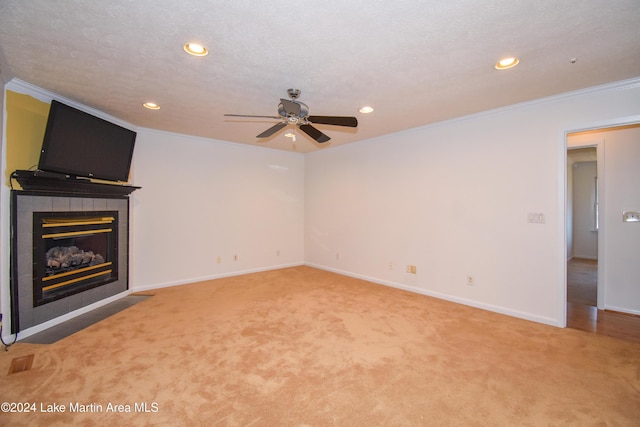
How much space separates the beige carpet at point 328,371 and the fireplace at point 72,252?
25.9 inches

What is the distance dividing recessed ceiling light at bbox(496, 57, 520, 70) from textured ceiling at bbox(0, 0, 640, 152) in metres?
0.08

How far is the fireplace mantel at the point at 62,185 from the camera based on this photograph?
278cm

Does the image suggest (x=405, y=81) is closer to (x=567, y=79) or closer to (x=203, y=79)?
(x=567, y=79)

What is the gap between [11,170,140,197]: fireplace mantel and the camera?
9.11 feet

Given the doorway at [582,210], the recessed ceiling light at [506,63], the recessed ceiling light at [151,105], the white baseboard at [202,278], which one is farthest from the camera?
the doorway at [582,210]

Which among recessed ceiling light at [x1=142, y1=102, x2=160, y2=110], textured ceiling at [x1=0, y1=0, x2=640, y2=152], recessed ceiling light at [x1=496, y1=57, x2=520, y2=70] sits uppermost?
recessed ceiling light at [x1=142, y1=102, x2=160, y2=110]

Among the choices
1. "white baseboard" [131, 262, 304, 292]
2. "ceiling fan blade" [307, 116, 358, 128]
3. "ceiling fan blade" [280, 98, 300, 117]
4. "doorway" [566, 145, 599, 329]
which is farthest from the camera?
"doorway" [566, 145, 599, 329]

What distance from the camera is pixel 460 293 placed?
3854 mm

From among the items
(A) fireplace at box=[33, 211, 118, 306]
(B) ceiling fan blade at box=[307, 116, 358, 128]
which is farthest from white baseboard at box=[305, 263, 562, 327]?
(A) fireplace at box=[33, 211, 118, 306]

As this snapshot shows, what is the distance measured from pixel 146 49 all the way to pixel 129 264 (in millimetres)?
3275

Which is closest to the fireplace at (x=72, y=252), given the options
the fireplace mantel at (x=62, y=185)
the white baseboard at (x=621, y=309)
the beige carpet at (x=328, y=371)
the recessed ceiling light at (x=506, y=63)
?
the fireplace mantel at (x=62, y=185)

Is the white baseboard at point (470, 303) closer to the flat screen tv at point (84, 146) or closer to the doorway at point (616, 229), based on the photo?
the doorway at point (616, 229)

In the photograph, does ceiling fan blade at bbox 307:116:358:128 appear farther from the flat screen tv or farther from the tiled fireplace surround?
the tiled fireplace surround

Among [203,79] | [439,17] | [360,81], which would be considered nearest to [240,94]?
[203,79]
